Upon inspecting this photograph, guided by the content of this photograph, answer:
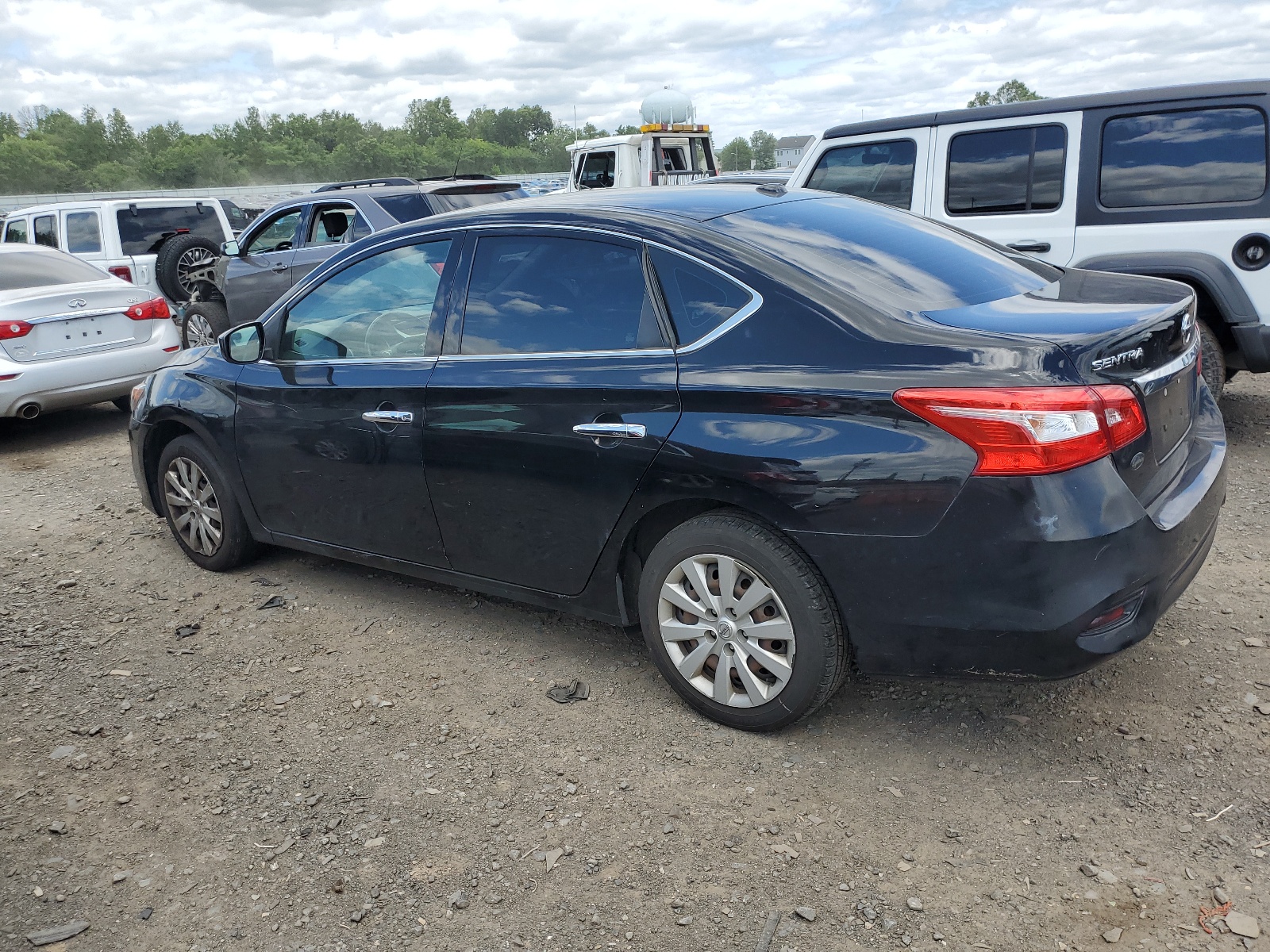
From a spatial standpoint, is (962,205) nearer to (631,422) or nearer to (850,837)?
(631,422)

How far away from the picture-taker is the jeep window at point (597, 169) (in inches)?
685

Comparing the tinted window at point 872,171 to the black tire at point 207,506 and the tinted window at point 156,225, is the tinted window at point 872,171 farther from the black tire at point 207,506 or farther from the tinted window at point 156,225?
the tinted window at point 156,225

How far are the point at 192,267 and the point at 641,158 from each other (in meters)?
8.24

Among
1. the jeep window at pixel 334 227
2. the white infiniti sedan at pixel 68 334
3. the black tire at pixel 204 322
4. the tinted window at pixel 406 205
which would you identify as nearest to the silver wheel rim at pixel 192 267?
the black tire at pixel 204 322

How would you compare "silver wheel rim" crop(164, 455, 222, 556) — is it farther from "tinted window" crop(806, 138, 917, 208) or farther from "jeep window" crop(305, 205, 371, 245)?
"jeep window" crop(305, 205, 371, 245)

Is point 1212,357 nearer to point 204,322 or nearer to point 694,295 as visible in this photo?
point 694,295

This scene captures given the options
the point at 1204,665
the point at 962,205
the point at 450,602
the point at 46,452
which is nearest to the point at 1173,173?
the point at 962,205

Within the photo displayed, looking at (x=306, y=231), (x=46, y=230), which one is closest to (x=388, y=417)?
(x=306, y=231)

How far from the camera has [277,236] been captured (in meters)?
10.1

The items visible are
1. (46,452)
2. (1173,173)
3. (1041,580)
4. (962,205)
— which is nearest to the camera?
(1041,580)

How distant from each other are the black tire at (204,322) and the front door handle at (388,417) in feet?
23.6

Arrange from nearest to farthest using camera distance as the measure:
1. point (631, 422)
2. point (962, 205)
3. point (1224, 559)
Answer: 1. point (631, 422)
2. point (1224, 559)
3. point (962, 205)

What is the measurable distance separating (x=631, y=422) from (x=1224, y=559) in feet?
9.38

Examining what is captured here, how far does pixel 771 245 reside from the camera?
3.30m
